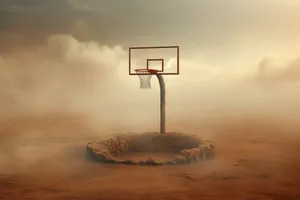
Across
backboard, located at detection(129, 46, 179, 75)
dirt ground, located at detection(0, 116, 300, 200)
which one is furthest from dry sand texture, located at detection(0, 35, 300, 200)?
backboard, located at detection(129, 46, 179, 75)

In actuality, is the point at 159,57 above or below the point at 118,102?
above

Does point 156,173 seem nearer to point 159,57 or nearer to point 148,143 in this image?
point 148,143

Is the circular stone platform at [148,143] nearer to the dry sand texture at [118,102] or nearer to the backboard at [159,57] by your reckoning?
the dry sand texture at [118,102]

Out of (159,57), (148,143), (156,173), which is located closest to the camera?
(156,173)

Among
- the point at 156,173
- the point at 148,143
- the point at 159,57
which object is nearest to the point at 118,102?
the point at 159,57

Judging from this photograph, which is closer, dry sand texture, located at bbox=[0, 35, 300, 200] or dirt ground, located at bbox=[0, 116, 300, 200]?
dirt ground, located at bbox=[0, 116, 300, 200]

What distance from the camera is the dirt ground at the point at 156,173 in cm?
575

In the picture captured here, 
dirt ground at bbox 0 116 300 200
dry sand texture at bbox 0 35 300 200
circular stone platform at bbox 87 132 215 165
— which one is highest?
dry sand texture at bbox 0 35 300 200

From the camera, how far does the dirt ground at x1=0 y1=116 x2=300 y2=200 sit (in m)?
5.75

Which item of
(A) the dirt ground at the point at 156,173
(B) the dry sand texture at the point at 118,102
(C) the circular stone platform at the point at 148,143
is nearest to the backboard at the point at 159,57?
(B) the dry sand texture at the point at 118,102

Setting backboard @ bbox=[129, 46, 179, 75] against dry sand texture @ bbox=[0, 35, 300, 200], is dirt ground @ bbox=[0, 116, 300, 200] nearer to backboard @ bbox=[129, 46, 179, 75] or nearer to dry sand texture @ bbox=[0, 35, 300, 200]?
dry sand texture @ bbox=[0, 35, 300, 200]

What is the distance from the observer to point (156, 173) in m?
6.72

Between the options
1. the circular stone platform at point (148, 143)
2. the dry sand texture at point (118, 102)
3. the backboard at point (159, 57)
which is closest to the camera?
the circular stone platform at point (148, 143)

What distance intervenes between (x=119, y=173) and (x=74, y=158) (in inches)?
65.6
